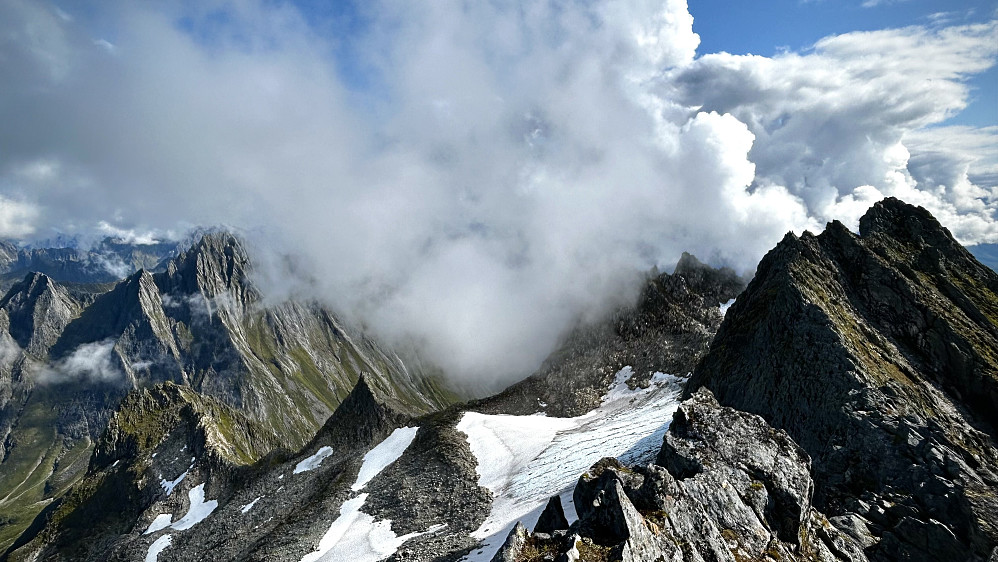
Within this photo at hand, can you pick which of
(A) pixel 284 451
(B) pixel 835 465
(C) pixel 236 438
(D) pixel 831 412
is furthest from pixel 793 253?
(C) pixel 236 438

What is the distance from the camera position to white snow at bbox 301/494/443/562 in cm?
4584

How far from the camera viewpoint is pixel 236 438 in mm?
128625

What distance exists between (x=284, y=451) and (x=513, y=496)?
55.9 metres

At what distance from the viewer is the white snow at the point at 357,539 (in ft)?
150

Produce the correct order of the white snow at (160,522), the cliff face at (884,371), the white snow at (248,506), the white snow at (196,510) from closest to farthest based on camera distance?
the cliff face at (884,371) < the white snow at (248,506) < the white snow at (196,510) < the white snow at (160,522)

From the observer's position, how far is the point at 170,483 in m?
98.4

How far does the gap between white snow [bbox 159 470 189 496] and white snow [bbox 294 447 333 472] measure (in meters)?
35.7

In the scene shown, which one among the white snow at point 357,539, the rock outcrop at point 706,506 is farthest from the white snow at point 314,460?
the rock outcrop at point 706,506

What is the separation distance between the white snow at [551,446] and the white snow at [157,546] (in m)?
47.7

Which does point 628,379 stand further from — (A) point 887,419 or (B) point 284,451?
(B) point 284,451

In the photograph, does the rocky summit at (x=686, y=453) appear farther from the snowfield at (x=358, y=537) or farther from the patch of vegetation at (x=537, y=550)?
the snowfield at (x=358, y=537)

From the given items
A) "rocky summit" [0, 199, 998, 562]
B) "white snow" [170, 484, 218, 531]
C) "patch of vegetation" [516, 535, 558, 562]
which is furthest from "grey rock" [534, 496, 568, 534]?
"white snow" [170, 484, 218, 531]

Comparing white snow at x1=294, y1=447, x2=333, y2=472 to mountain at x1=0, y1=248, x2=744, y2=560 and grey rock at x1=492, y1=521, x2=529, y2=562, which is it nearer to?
mountain at x1=0, y1=248, x2=744, y2=560

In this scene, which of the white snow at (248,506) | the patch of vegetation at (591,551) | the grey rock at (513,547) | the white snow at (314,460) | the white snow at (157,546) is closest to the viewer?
the patch of vegetation at (591,551)
